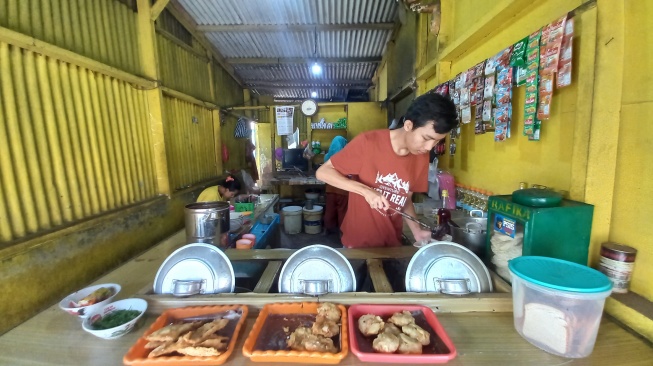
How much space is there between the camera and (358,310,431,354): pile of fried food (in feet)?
2.85

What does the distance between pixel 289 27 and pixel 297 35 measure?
36cm

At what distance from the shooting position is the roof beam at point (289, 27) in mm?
4449

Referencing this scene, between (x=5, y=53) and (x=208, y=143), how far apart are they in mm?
3337

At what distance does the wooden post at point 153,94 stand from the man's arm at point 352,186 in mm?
2608

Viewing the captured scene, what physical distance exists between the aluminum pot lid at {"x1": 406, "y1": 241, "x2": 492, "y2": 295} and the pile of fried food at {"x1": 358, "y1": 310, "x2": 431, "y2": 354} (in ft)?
0.72

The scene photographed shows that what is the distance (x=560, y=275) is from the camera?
0.93m

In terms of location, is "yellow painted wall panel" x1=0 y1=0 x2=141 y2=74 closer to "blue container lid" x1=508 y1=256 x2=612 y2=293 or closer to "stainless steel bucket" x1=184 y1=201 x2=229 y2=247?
"stainless steel bucket" x1=184 y1=201 x2=229 y2=247

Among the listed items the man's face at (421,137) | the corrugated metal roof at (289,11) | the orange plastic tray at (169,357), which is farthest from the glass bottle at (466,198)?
the corrugated metal roof at (289,11)

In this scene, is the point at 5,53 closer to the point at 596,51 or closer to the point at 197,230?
the point at 197,230

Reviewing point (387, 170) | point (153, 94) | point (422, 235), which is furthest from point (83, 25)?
point (422, 235)

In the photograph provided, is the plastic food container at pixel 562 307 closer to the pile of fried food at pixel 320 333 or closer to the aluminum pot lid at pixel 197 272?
the pile of fried food at pixel 320 333

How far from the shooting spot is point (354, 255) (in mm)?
1657

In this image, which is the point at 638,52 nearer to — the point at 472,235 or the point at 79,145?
the point at 472,235

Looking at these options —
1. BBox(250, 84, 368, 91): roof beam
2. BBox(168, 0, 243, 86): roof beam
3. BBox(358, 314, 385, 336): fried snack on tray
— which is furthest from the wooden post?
BBox(250, 84, 368, 91): roof beam
